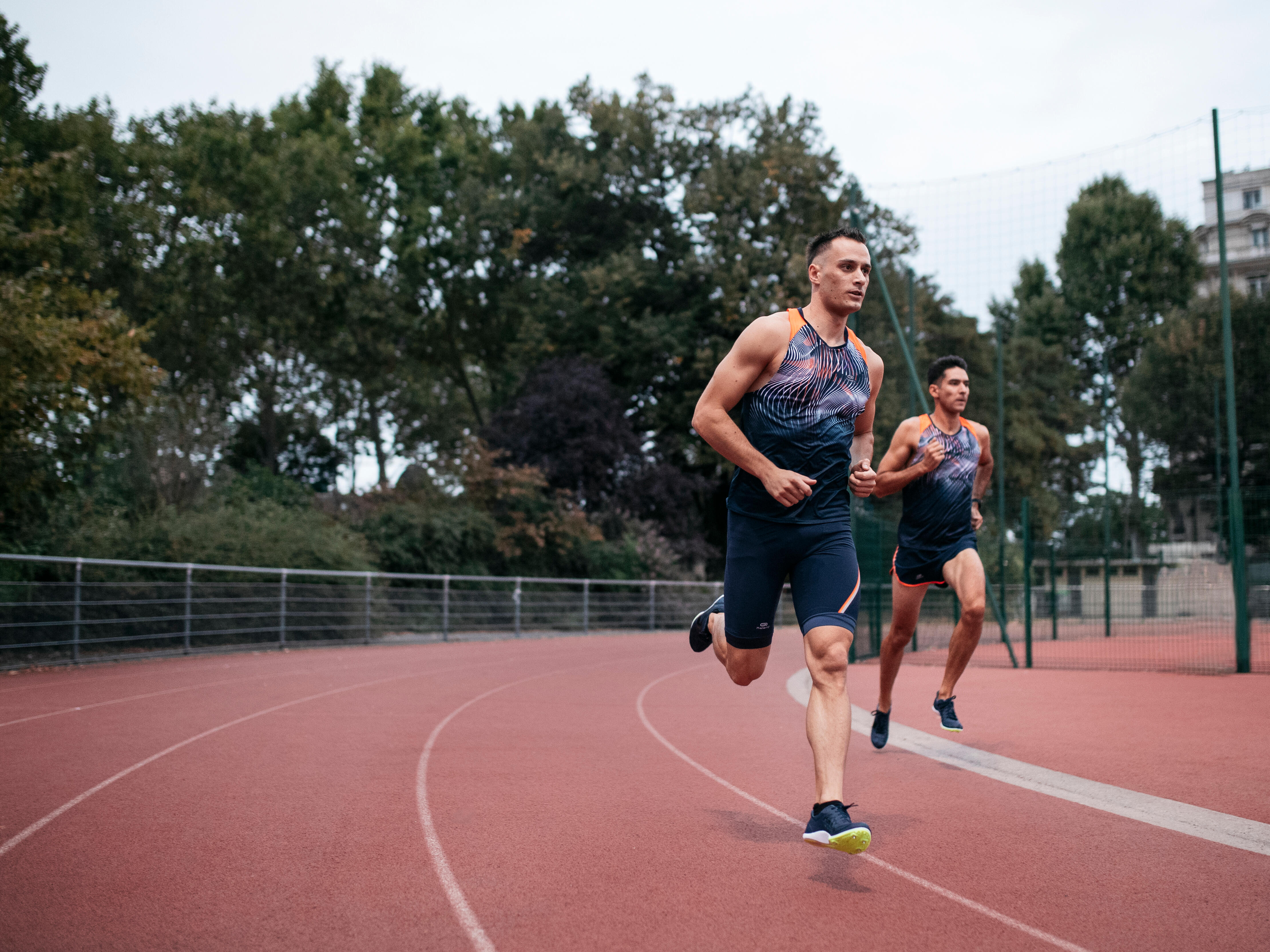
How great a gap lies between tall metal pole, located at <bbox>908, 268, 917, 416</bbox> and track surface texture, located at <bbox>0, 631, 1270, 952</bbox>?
6024 millimetres

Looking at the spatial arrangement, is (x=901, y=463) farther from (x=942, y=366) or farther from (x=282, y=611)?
(x=282, y=611)

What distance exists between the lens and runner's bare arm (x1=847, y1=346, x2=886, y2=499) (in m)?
4.65

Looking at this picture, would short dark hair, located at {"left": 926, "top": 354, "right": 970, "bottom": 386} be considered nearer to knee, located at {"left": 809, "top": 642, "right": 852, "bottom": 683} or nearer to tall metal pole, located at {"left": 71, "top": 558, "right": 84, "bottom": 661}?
knee, located at {"left": 809, "top": 642, "right": 852, "bottom": 683}

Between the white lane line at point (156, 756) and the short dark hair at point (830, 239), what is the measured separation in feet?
13.7

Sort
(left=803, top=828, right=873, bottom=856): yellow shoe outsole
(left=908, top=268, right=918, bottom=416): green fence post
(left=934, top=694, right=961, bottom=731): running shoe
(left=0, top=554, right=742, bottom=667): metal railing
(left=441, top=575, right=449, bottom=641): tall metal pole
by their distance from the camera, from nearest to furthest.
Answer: (left=803, top=828, right=873, bottom=856): yellow shoe outsole, (left=934, top=694, right=961, bottom=731): running shoe, (left=0, top=554, right=742, bottom=667): metal railing, (left=908, top=268, right=918, bottom=416): green fence post, (left=441, top=575, right=449, bottom=641): tall metal pole

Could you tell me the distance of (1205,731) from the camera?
24.7ft

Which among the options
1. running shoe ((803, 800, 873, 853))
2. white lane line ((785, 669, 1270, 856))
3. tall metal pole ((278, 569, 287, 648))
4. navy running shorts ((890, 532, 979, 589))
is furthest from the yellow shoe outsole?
tall metal pole ((278, 569, 287, 648))

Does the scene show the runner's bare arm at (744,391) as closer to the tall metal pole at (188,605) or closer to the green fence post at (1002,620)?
the green fence post at (1002,620)

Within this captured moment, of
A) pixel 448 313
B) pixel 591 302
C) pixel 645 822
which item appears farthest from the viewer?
pixel 448 313

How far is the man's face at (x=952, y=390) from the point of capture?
6.97 meters

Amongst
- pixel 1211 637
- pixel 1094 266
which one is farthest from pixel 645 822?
pixel 1094 266

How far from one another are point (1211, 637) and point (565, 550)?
49.3 feet

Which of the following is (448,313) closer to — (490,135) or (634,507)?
(490,135)

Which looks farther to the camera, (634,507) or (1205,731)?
(634,507)
